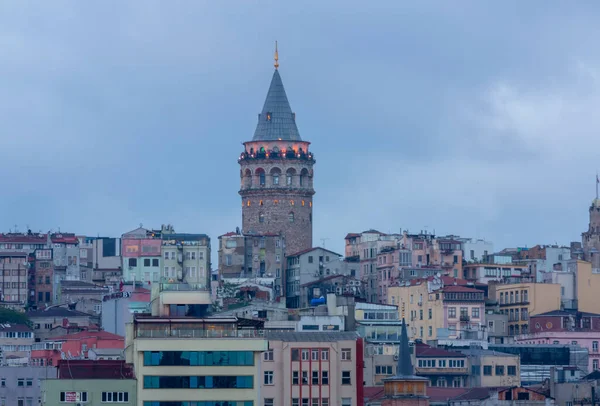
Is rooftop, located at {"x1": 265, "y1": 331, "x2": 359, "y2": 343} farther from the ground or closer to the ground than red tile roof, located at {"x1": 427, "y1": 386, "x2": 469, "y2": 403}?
farther from the ground

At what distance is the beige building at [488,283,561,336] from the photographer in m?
179

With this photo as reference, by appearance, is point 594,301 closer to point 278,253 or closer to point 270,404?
point 278,253

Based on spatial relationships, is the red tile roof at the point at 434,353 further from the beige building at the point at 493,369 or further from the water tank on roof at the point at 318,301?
the water tank on roof at the point at 318,301

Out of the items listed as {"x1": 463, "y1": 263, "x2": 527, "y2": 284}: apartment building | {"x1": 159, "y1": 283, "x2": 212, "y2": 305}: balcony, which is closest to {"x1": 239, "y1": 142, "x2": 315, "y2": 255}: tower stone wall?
{"x1": 463, "y1": 263, "x2": 527, "y2": 284}: apartment building

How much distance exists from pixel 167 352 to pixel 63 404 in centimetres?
477

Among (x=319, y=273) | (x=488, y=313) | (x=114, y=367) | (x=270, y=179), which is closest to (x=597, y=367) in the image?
(x=488, y=313)

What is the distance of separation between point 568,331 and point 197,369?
81.6 m

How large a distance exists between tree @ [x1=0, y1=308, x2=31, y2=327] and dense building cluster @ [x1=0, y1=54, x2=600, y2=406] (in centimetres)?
22

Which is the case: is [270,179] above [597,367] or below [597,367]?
above

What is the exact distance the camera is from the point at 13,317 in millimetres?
176750

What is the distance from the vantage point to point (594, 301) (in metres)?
185

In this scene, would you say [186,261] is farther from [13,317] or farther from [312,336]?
[312,336]

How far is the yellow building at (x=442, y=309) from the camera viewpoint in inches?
6841

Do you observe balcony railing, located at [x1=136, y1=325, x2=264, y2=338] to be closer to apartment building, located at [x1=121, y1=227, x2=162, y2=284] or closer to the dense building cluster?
the dense building cluster
